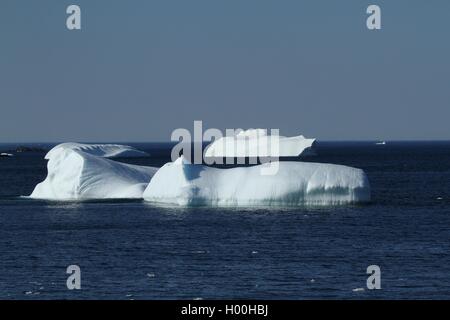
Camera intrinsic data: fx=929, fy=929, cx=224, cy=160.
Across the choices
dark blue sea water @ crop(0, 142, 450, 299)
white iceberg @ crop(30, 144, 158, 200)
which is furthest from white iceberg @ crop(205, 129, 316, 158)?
dark blue sea water @ crop(0, 142, 450, 299)

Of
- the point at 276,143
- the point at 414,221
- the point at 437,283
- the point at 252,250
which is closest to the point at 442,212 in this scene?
Answer: the point at 414,221

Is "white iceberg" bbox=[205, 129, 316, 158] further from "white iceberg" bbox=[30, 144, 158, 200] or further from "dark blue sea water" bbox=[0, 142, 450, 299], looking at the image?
"dark blue sea water" bbox=[0, 142, 450, 299]

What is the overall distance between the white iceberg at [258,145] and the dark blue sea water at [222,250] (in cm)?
7504

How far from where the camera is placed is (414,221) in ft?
144

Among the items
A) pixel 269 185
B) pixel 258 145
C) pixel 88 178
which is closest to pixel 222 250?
pixel 269 185

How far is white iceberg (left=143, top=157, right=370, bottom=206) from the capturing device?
152 ft

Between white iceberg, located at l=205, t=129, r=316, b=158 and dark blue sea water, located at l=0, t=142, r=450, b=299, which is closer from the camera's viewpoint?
dark blue sea water, located at l=0, t=142, r=450, b=299

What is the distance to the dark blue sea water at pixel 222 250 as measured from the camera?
26422mm

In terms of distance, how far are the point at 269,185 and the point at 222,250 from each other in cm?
1334

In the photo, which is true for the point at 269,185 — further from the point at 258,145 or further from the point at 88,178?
the point at 258,145

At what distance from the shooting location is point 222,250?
34125 mm

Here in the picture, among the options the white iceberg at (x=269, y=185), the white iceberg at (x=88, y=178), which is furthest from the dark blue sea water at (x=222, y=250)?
the white iceberg at (x=88, y=178)

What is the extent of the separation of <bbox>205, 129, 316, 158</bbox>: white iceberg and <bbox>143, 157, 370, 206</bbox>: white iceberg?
7794cm

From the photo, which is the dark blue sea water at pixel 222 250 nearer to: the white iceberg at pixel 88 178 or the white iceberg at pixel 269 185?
the white iceberg at pixel 269 185
